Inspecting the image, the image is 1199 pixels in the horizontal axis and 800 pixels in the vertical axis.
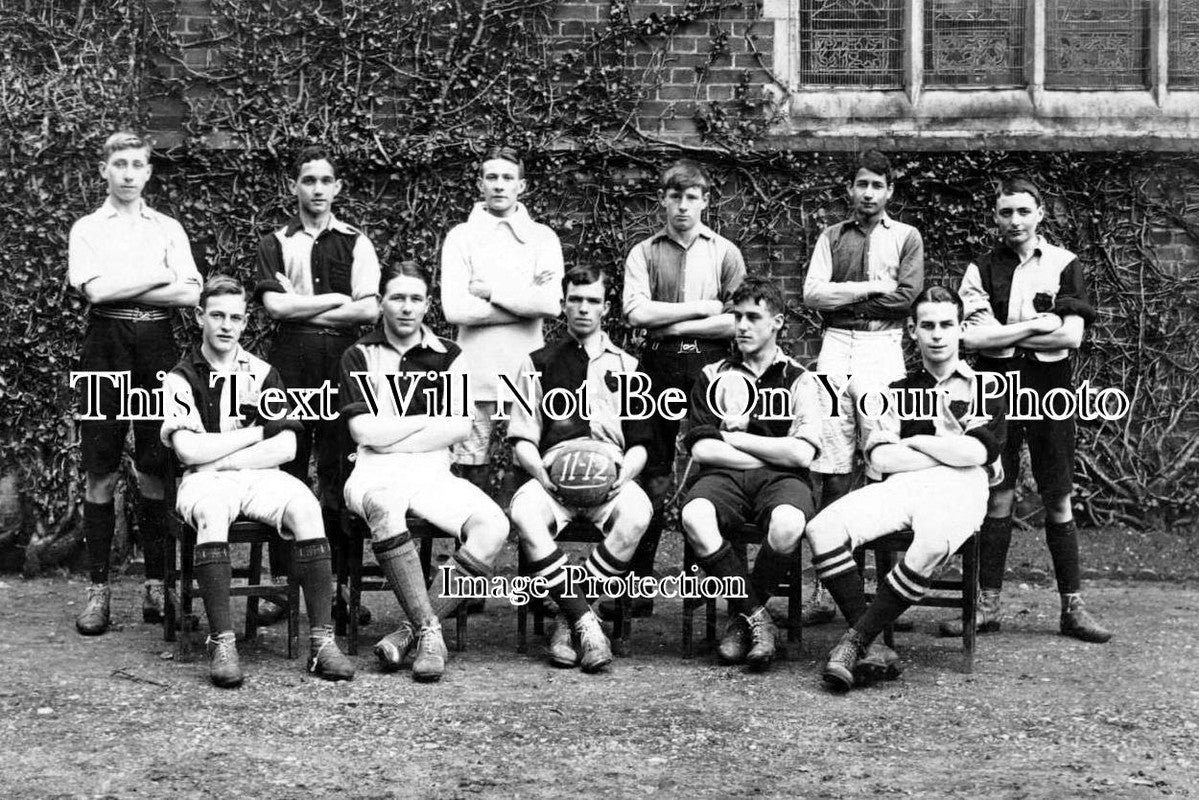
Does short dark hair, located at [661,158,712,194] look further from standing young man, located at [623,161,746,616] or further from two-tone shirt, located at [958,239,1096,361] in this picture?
two-tone shirt, located at [958,239,1096,361]

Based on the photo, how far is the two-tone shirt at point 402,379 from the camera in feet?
19.9

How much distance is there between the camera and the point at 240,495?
5.88 meters

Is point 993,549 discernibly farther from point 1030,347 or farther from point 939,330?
→ point 939,330

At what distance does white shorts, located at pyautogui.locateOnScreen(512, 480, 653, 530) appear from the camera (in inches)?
238

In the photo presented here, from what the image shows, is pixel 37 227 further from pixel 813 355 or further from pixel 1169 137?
pixel 1169 137

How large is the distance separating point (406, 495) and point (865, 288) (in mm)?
2247

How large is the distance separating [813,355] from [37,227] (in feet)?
14.0

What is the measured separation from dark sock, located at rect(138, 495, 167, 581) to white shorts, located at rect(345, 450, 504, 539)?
0.95 m

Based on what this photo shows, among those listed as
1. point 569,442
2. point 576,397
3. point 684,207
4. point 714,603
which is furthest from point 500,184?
point 714,603

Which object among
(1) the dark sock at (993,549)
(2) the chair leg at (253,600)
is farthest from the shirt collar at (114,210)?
(1) the dark sock at (993,549)

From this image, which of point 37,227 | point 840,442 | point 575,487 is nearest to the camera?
point 575,487

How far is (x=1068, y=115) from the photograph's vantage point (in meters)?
8.77

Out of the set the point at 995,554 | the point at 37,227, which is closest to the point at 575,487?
the point at 995,554

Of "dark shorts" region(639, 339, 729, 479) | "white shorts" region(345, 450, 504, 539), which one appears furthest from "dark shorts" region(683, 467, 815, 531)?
"white shorts" region(345, 450, 504, 539)
